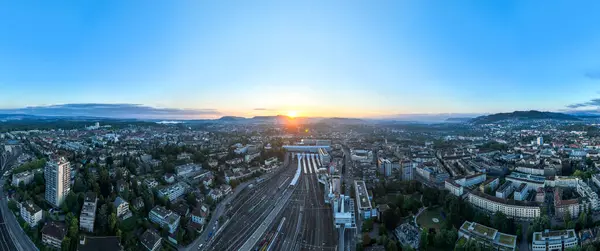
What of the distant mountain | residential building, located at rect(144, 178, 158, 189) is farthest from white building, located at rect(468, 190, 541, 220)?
the distant mountain

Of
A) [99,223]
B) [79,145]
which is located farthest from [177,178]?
[79,145]

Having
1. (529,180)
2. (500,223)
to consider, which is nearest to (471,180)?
(529,180)

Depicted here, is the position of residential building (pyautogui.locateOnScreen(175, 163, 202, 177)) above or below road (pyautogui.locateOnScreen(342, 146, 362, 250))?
above

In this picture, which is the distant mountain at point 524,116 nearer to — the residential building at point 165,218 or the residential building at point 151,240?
the residential building at point 165,218

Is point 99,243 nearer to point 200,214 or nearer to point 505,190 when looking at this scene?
point 200,214

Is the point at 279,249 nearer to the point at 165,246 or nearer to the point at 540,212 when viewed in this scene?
the point at 165,246

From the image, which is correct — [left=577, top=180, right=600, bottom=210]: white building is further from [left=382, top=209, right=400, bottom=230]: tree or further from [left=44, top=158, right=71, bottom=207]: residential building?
[left=44, top=158, right=71, bottom=207]: residential building
